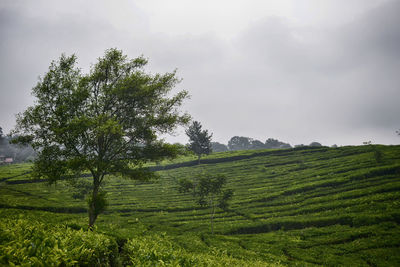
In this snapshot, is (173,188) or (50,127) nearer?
(50,127)

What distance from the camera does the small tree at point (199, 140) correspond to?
274 feet

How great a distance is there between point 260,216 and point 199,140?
5179 cm

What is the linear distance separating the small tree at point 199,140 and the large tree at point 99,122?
60.5 metres

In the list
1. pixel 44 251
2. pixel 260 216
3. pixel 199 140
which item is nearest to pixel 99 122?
pixel 44 251

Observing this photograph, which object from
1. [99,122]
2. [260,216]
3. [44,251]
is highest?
[99,122]

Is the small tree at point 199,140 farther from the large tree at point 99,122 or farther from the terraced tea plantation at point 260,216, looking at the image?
the large tree at point 99,122

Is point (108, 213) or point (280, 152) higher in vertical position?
point (280, 152)

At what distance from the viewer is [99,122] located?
1875cm

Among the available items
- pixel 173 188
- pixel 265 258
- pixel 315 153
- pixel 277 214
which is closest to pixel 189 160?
pixel 173 188

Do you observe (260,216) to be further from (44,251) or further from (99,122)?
(44,251)

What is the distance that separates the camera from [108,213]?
39906 mm

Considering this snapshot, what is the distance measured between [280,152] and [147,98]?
Result: 7601cm

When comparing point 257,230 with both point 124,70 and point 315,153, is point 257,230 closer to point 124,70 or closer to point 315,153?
point 124,70

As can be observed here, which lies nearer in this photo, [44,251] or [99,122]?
[44,251]
